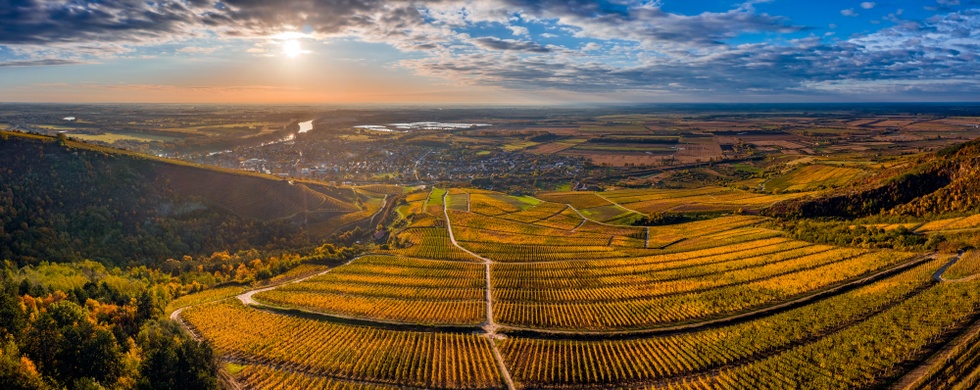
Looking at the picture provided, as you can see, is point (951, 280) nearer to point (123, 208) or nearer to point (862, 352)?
point (862, 352)

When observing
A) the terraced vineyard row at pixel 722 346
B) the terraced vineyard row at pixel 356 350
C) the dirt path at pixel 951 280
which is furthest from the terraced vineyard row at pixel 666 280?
the terraced vineyard row at pixel 356 350

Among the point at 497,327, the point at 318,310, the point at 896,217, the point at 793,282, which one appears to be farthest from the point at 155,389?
the point at 896,217

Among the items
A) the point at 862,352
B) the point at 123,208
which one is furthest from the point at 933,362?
the point at 123,208

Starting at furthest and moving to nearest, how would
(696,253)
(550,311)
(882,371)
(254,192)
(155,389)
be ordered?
(254,192)
(696,253)
(550,311)
(155,389)
(882,371)

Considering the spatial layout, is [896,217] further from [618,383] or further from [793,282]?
[618,383]

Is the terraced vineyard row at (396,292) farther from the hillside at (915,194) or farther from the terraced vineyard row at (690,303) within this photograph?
the hillside at (915,194)

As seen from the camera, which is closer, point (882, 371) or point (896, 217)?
point (882, 371)

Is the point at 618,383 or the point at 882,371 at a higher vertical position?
the point at 882,371
